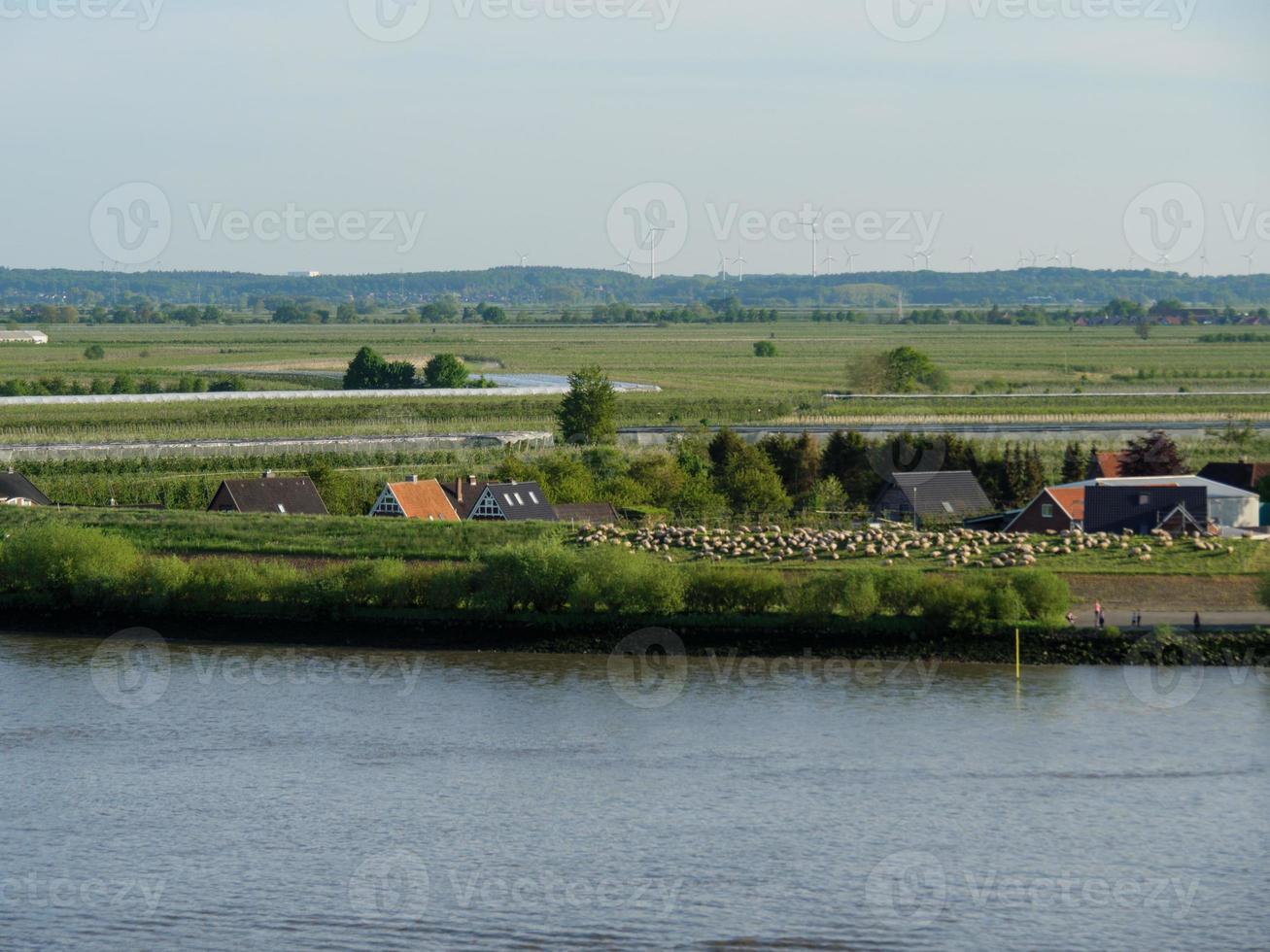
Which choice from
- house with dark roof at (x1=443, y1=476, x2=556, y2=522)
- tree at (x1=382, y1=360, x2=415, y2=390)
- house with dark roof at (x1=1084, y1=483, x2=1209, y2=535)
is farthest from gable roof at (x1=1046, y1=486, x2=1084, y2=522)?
tree at (x1=382, y1=360, x2=415, y2=390)

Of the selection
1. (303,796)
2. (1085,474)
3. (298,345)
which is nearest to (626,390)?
(1085,474)

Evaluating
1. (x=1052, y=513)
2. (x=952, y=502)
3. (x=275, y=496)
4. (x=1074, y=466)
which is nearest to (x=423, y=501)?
(x=275, y=496)

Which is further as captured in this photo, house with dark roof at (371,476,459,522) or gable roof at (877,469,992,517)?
gable roof at (877,469,992,517)

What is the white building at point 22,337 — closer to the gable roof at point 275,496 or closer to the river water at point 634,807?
the gable roof at point 275,496

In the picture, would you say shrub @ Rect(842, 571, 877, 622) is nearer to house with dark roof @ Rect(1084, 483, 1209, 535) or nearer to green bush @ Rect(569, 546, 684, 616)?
green bush @ Rect(569, 546, 684, 616)

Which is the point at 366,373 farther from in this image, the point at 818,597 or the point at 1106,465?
the point at 818,597

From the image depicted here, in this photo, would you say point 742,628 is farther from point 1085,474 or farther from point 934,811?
point 1085,474
